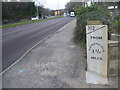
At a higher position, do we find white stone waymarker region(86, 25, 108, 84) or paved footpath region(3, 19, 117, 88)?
white stone waymarker region(86, 25, 108, 84)

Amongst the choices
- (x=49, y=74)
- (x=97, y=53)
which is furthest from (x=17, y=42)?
(x=97, y=53)

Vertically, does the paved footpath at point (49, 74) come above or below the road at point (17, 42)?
below

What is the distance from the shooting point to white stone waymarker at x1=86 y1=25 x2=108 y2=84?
4.11 metres

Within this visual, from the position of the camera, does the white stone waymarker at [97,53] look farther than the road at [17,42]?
No

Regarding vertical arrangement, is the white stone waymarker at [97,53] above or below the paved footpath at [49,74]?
above

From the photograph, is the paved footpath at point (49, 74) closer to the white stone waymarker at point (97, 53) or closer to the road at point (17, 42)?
the white stone waymarker at point (97, 53)

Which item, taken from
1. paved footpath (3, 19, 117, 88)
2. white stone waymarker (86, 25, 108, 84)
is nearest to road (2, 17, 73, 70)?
paved footpath (3, 19, 117, 88)

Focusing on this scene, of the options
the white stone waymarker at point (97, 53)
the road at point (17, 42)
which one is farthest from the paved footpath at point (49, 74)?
the road at point (17, 42)

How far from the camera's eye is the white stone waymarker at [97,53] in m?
4.11

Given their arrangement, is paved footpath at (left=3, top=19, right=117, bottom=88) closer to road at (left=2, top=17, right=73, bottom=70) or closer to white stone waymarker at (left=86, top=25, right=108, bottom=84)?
white stone waymarker at (left=86, top=25, right=108, bottom=84)

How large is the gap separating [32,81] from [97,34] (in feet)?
7.78

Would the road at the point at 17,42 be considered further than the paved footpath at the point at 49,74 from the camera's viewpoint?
Yes

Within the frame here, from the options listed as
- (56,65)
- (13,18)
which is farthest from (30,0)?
(56,65)

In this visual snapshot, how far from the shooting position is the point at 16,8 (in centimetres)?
5256
